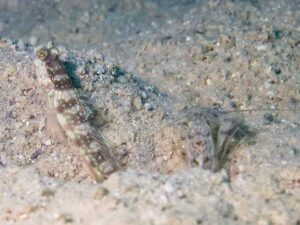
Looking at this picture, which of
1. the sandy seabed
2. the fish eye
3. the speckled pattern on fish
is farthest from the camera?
the fish eye

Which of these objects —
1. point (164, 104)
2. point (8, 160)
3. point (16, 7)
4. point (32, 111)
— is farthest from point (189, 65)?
point (16, 7)

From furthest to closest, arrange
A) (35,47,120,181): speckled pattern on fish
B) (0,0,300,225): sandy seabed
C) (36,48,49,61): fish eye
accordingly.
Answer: (36,48,49,61): fish eye < (35,47,120,181): speckled pattern on fish < (0,0,300,225): sandy seabed

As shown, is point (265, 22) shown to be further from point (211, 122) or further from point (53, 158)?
point (53, 158)

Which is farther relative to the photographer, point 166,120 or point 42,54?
point 166,120

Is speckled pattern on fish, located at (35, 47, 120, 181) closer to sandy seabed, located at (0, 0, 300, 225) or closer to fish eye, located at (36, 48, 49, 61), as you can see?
fish eye, located at (36, 48, 49, 61)

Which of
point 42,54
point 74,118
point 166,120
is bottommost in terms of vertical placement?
point 166,120

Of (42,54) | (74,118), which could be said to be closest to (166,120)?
(74,118)

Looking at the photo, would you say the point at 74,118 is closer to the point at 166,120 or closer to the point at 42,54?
the point at 42,54

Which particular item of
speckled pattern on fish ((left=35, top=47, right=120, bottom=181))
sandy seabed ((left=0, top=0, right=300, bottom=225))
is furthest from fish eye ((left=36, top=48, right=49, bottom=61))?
sandy seabed ((left=0, top=0, right=300, bottom=225))

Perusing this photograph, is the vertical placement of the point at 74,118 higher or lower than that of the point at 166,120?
higher
